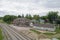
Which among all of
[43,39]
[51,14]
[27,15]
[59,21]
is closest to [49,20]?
[51,14]

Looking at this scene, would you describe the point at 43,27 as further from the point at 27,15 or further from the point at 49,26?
the point at 27,15

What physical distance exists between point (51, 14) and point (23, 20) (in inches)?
970

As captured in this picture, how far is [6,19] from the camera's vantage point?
130 metres

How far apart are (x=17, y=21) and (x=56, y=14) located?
99.2 ft

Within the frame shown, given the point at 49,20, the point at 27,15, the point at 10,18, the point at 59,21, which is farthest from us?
the point at 27,15

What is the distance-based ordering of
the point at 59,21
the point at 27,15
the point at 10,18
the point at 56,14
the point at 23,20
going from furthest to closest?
the point at 27,15 → the point at 10,18 → the point at 56,14 → the point at 23,20 → the point at 59,21

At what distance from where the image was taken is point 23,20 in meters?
91.2


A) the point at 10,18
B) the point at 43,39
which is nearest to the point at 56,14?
the point at 10,18

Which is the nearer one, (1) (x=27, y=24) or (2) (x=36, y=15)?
(1) (x=27, y=24)

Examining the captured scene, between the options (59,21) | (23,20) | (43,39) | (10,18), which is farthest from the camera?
(10,18)

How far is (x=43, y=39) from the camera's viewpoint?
37.1 metres

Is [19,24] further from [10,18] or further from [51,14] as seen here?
[10,18]

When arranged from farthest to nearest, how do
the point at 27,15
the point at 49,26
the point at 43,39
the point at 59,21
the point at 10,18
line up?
the point at 27,15 → the point at 10,18 → the point at 59,21 → the point at 49,26 → the point at 43,39

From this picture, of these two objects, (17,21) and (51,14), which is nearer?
(17,21)
